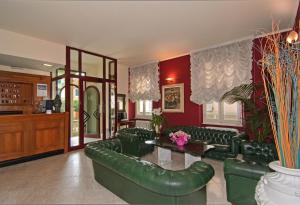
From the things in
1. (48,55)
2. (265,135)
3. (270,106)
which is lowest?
(265,135)

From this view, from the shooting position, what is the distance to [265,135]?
3729 millimetres

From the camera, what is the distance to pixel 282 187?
126cm

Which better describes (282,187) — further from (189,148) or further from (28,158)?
(28,158)

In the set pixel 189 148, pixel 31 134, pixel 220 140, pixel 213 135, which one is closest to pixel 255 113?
pixel 220 140

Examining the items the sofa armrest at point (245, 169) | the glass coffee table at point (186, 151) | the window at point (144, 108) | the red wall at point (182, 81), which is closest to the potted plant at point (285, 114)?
the sofa armrest at point (245, 169)

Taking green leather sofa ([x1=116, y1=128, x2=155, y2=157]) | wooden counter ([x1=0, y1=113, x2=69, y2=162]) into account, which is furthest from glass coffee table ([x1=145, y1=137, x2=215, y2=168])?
wooden counter ([x1=0, y1=113, x2=69, y2=162])

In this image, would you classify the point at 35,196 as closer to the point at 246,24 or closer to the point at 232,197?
the point at 232,197

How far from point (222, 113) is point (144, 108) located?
3.49 m

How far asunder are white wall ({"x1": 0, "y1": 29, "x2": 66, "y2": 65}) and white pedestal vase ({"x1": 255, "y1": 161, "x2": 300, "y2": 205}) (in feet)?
18.2

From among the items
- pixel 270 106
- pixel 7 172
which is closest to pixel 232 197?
pixel 270 106

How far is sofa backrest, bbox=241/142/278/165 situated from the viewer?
3.44 metres

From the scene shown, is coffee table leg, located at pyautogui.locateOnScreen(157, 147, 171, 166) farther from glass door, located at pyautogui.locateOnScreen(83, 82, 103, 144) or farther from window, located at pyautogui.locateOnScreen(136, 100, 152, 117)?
window, located at pyautogui.locateOnScreen(136, 100, 152, 117)

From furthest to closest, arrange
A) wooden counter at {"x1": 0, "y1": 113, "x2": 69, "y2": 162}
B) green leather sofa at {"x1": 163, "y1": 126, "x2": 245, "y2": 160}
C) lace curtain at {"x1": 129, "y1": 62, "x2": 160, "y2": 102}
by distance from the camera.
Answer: lace curtain at {"x1": 129, "y1": 62, "x2": 160, "y2": 102}
wooden counter at {"x1": 0, "y1": 113, "x2": 69, "y2": 162}
green leather sofa at {"x1": 163, "y1": 126, "x2": 245, "y2": 160}

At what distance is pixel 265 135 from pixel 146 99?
15.6 feet
